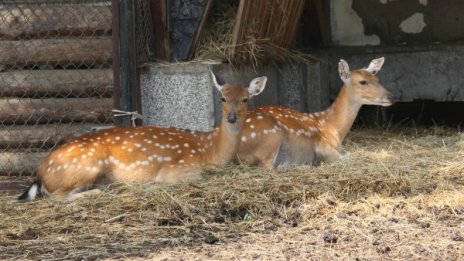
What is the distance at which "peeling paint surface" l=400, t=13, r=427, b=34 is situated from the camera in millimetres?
10750

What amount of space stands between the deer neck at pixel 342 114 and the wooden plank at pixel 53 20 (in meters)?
Answer: 2.22

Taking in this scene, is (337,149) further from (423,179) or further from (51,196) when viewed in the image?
(51,196)

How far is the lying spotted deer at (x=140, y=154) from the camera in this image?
7.61 meters

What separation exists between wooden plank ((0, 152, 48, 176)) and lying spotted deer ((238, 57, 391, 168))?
191 cm

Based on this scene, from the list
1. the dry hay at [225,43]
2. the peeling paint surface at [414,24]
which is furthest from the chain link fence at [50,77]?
the peeling paint surface at [414,24]

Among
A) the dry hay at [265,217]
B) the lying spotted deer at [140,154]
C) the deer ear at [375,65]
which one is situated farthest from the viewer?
the deer ear at [375,65]

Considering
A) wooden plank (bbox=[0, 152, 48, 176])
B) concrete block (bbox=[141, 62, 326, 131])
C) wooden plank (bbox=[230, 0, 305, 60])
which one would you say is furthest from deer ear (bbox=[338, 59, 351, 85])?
wooden plank (bbox=[0, 152, 48, 176])

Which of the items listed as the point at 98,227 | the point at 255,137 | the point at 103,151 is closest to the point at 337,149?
the point at 255,137

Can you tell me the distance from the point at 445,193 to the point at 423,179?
0.43 meters

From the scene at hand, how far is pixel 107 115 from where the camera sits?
892 cm

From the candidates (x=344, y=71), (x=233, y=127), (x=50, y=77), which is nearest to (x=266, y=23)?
(x=344, y=71)

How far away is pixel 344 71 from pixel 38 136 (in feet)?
9.52

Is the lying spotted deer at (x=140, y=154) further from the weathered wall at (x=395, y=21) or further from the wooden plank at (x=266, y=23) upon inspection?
the weathered wall at (x=395, y=21)

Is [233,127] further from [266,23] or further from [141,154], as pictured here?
[266,23]
